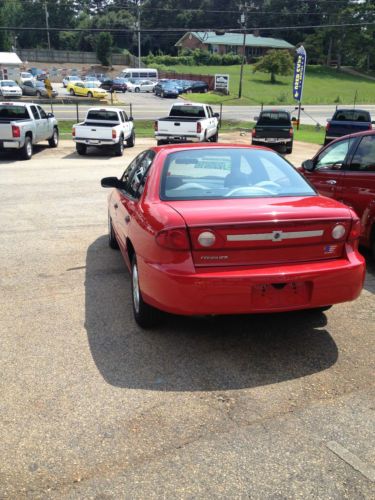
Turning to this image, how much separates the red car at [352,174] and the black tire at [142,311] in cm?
310

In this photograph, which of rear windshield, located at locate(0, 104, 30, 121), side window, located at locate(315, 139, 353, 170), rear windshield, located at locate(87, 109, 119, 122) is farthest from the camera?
rear windshield, located at locate(87, 109, 119, 122)

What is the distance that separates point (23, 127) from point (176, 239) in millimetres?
14067

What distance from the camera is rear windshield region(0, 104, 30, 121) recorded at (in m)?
17.6

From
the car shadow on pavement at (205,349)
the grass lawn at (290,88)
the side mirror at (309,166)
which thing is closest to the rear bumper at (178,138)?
the side mirror at (309,166)

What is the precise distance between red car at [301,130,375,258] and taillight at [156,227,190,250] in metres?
3.15

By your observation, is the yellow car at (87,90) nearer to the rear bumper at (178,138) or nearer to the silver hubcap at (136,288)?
the rear bumper at (178,138)

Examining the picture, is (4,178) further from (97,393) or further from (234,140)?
(234,140)

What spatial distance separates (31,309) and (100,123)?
14421mm

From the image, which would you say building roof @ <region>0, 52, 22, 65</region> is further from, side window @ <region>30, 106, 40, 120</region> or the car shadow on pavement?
the car shadow on pavement

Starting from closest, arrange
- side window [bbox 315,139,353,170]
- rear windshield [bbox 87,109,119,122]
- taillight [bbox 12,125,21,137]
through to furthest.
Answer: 1. side window [bbox 315,139,353,170]
2. taillight [bbox 12,125,21,137]
3. rear windshield [bbox 87,109,119,122]

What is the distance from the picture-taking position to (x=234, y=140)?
24828 millimetres

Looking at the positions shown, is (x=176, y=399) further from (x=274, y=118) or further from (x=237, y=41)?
(x=237, y=41)

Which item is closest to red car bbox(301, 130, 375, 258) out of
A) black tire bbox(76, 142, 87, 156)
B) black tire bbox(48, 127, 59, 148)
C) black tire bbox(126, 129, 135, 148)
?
black tire bbox(76, 142, 87, 156)

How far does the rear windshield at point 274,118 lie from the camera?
819 inches
